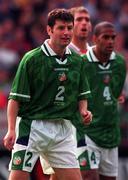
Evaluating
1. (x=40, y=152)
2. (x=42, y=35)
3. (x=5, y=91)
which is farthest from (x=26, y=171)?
(x=42, y=35)

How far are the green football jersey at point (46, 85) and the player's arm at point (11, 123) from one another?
67mm

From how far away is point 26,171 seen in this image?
27.0 feet

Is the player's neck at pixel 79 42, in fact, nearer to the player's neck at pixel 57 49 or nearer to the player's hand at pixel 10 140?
the player's neck at pixel 57 49

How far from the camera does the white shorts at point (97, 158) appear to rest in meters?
9.51

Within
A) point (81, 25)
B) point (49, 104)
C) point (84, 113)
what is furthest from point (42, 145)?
point (81, 25)

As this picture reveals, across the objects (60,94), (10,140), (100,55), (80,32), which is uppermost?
(80,32)

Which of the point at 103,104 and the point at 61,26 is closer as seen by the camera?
the point at 61,26

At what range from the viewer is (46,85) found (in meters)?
8.28

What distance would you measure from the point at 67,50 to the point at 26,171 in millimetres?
1257

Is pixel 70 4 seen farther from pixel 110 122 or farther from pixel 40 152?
pixel 40 152

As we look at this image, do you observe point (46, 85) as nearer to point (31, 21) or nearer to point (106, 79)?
point (106, 79)

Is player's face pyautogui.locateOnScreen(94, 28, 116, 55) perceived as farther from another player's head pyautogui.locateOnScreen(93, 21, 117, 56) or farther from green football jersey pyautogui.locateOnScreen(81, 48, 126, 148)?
green football jersey pyautogui.locateOnScreen(81, 48, 126, 148)

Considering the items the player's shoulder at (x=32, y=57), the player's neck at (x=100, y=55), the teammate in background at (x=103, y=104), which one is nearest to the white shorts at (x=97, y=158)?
the teammate in background at (x=103, y=104)

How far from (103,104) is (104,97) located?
79 millimetres
